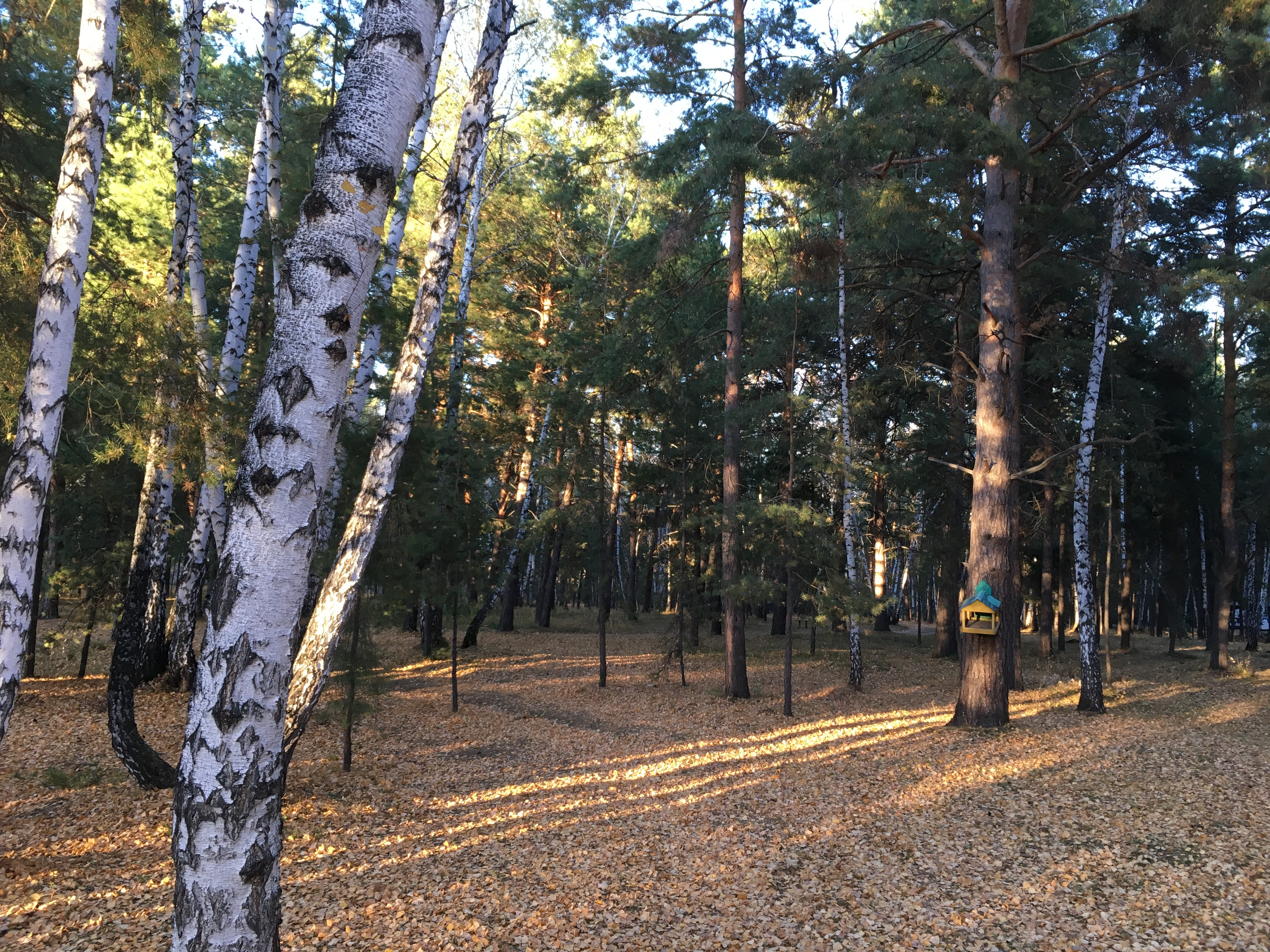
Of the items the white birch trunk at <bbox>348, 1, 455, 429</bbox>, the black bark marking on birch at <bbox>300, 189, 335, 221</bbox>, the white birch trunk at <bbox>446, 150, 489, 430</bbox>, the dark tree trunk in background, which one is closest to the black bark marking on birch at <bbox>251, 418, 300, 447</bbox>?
the black bark marking on birch at <bbox>300, 189, 335, 221</bbox>

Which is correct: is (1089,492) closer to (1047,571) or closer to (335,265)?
(1047,571)

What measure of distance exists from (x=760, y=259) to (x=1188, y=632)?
31.7 metres

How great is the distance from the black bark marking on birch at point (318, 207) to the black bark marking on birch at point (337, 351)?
0.42 m

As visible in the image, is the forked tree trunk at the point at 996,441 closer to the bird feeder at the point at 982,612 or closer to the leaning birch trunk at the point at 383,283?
the bird feeder at the point at 982,612

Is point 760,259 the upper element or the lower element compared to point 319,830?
upper

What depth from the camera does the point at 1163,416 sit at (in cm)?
1680

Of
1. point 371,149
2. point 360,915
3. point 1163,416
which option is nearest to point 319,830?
point 360,915

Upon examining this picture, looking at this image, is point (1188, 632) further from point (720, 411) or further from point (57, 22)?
point (57, 22)

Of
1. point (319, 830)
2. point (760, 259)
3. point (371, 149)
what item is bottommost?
point (319, 830)

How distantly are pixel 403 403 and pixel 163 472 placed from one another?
4.43 meters

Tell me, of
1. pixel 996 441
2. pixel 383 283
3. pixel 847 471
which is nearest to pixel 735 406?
pixel 847 471

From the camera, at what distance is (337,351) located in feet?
8.06

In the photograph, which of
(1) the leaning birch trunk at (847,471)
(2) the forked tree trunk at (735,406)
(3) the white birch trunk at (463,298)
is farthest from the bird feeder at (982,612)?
(3) the white birch trunk at (463,298)

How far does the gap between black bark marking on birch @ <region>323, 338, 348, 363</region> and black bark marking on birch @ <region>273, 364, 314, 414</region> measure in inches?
4.6
